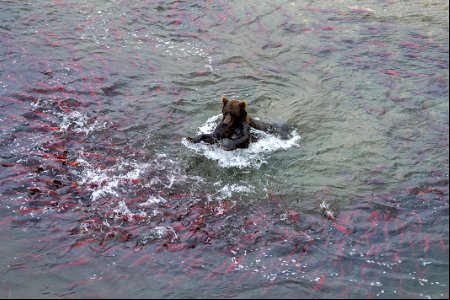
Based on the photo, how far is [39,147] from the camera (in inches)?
335

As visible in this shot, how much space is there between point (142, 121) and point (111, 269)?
3642mm

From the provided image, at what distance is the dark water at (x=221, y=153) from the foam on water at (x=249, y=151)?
4 cm

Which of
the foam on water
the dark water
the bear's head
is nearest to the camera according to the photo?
the dark water

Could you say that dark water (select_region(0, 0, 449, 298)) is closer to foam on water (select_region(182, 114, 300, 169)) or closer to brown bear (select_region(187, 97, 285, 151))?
foam on water (select_region(182, 114, 300, 169))

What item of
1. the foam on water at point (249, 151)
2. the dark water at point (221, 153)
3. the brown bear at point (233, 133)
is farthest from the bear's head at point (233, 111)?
the dark water at point (221, 153)

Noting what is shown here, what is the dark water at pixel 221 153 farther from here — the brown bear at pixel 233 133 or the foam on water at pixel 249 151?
the brown bear at pixel 233 133

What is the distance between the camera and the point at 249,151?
840cm

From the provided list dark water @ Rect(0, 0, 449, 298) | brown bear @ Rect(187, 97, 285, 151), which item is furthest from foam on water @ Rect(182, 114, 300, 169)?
brown bear @ Rect(187, 97, 285, 151)

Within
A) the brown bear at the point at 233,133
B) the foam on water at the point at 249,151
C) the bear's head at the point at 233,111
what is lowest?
the foam on water at the point at 249,151

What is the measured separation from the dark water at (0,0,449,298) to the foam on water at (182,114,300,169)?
0.04 metres

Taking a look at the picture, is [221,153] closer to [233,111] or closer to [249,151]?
[249,151]

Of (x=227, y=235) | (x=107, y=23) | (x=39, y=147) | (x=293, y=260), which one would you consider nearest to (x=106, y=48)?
(x=107, y=23)

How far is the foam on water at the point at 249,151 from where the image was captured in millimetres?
8219

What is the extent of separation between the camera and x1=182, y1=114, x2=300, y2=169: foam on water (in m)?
8.22
